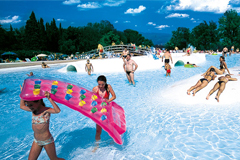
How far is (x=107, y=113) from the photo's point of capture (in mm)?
3238

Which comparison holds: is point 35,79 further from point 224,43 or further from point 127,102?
point 224,43

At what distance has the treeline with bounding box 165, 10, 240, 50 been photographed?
1909 inches

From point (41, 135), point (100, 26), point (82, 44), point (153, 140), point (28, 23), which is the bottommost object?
point (153, 140)

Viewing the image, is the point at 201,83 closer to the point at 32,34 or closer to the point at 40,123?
the point at 40,123

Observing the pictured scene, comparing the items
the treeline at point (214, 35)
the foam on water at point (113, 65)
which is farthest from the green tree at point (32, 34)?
the treeline at point (214, 35)

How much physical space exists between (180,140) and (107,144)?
1.65m

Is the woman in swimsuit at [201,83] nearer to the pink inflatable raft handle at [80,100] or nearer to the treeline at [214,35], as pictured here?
the pink inflatable raft handle at [80,100]

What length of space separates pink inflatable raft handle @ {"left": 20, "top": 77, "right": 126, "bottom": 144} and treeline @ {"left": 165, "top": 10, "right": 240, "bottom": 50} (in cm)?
5397

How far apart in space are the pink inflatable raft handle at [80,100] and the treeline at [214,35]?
53968 millimetres

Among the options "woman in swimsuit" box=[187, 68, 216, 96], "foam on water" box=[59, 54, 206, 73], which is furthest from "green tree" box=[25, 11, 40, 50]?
"woman in swimsuit" box=[187, 68, 216, 96]

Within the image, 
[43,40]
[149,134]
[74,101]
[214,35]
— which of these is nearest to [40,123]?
[74,101]

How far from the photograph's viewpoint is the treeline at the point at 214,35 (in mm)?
48500

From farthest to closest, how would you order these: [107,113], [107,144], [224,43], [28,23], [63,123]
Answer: [224,43], [28,23], [63,123], [107,144], [107,113]

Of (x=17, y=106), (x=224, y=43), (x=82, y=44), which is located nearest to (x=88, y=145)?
(x=17, y=106)
